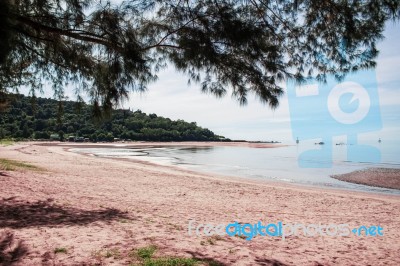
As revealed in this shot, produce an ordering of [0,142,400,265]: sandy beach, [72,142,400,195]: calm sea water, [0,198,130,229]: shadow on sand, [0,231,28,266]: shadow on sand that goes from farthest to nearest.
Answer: [72,142,400,195]: calm sea water → [0,198,130,229]: shadow on sand → [0,142,400,265]: sandy beach → [0,231,28,266]: shadow on sand

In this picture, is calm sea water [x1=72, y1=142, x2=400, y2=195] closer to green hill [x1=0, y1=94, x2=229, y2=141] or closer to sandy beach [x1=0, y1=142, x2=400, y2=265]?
sandy beach [x1=0, y1=142, x2=400, y2=265]

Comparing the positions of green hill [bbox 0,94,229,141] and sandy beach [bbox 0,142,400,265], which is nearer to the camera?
sandy beach [bbox 0,142,400,265]

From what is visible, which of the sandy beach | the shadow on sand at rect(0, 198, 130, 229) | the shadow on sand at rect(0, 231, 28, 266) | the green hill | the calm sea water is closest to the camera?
the shadow on sand at rect(0, 231, 28, 266)

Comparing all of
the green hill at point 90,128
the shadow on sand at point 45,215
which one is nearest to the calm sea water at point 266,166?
the shadow on sand at point 45,215

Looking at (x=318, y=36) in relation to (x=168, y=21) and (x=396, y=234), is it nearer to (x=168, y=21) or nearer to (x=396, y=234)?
(x=168, y=21)

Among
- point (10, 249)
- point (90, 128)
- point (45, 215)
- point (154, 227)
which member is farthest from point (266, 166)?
point (90, 128)

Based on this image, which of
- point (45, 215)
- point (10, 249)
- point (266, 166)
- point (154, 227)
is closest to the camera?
point (10, 249)

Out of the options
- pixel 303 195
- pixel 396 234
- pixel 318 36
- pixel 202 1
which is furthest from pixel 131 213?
pixel 303 195

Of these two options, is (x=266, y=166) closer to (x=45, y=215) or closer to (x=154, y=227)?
(x=154, y=227)

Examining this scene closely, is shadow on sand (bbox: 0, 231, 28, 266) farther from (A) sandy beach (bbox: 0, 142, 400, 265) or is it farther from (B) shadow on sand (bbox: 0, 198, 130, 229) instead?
(B) shadow on sand (bbox: 0, 198, 130, 229)

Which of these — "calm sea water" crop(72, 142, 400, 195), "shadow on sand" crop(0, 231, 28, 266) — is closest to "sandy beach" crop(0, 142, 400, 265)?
"shadow on sand" crop(0, 231, 28, 266)

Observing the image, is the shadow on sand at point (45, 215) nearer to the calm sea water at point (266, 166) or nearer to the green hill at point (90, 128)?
the calm sea water at point (266, 166)

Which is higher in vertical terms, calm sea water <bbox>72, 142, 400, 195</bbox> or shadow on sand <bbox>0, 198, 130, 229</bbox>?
shadow on sand <bbox>0, 198, 130, 229</bbox>

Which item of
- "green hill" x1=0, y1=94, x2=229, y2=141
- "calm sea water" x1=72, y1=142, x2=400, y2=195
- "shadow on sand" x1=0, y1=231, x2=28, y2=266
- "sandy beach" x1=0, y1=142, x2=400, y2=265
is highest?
"green hill" x1=0, y1=94, x2=229, y2=141
